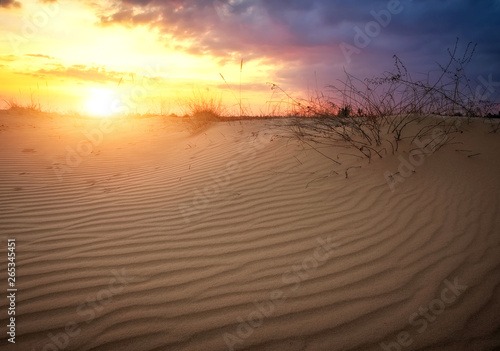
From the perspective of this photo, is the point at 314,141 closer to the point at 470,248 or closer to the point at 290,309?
the point at 470,248

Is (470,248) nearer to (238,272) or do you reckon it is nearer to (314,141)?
(238,272)

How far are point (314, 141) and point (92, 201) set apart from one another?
3.66 meters

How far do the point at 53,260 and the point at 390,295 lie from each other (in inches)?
113

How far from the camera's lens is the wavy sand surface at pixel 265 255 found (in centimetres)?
171

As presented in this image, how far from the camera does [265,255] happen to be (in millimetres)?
2400

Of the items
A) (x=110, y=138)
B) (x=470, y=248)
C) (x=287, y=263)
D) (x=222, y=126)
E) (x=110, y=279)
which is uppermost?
(x=222, y=126)

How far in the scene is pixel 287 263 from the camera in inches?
89.9

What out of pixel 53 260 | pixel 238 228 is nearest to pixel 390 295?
pixel 238 228

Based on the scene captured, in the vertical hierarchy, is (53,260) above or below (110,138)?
below

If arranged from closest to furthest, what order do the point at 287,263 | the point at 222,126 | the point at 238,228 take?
the point at 287,263
the point at 238,228
the point at 222,126

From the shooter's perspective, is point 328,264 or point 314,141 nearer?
point 328,264

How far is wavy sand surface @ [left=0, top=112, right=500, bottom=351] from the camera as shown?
67.1 inches

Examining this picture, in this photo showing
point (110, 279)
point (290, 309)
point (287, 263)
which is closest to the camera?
point (290, 309)

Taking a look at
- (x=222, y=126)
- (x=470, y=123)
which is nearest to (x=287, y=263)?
(x=470, y=123)
